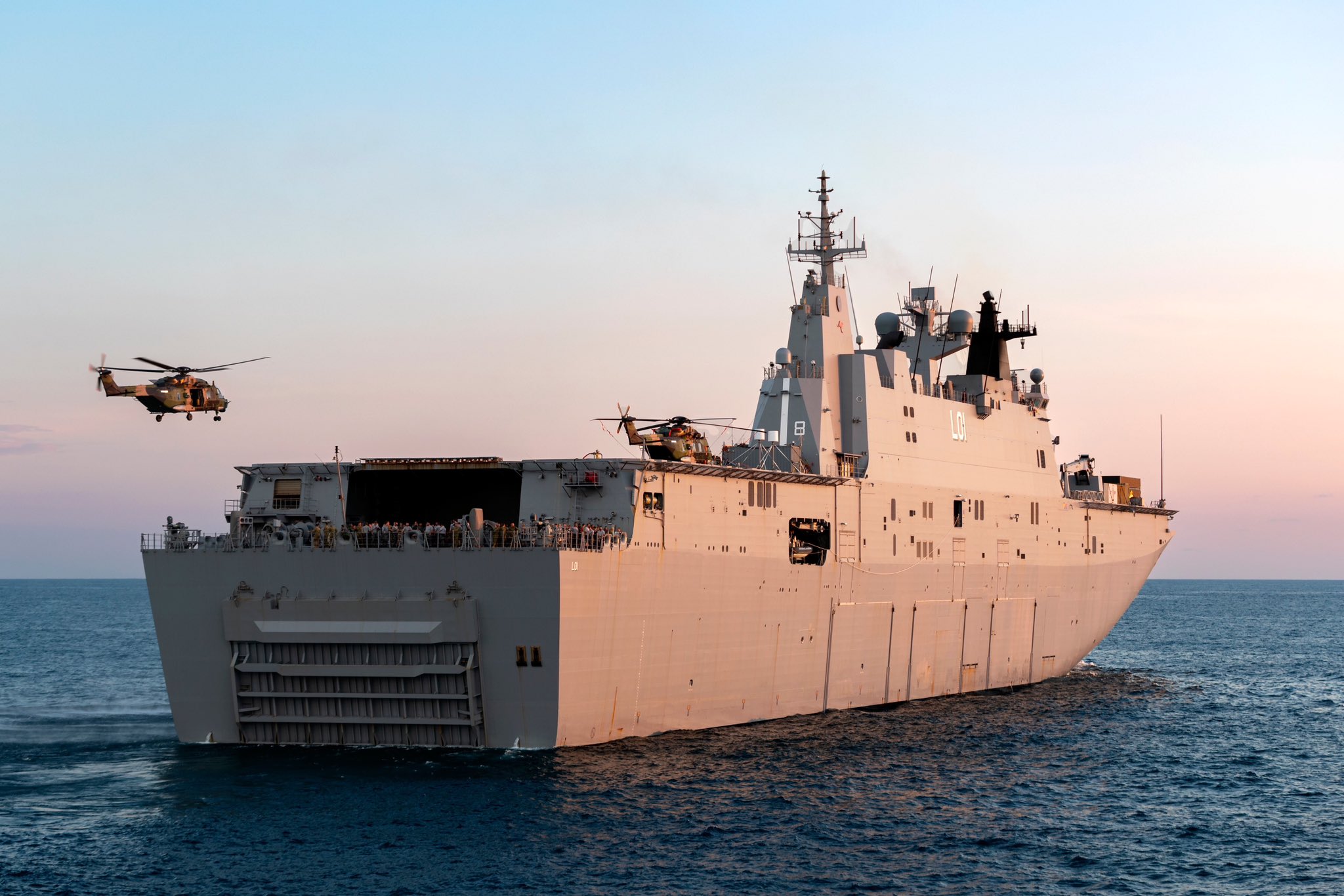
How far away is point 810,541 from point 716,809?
1191 cm

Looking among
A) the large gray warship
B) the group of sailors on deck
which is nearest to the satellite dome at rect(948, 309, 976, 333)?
the large gray warship

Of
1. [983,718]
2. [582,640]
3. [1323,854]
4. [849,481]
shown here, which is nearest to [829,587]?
[849,481]

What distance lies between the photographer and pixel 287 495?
3372cm

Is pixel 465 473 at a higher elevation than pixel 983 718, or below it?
higher

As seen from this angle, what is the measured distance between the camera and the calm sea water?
22.4 meters

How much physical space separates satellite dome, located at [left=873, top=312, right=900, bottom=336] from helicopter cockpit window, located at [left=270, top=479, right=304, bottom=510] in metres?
21.7

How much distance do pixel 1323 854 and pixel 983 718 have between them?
561 inches

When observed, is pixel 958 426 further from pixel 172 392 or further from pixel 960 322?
pixel 172 392

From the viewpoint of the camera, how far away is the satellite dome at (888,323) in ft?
151

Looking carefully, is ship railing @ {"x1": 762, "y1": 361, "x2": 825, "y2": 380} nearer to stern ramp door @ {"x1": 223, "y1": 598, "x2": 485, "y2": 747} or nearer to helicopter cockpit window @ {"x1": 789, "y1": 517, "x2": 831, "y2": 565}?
helicopter cockpit window @ {"x1": 789, "y1": 517, "x2": 831, "y2": 565}

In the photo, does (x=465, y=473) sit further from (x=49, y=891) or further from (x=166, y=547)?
(x=49, y=891)

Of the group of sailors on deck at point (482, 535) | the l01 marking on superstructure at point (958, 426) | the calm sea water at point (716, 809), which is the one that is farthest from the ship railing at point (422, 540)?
the l01 marking on superstructure at point (958, 426)

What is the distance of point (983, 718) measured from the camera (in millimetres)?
38719

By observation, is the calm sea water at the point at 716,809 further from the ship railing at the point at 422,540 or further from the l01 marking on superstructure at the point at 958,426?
the l01 marking on superstructure at the point at 958,426
